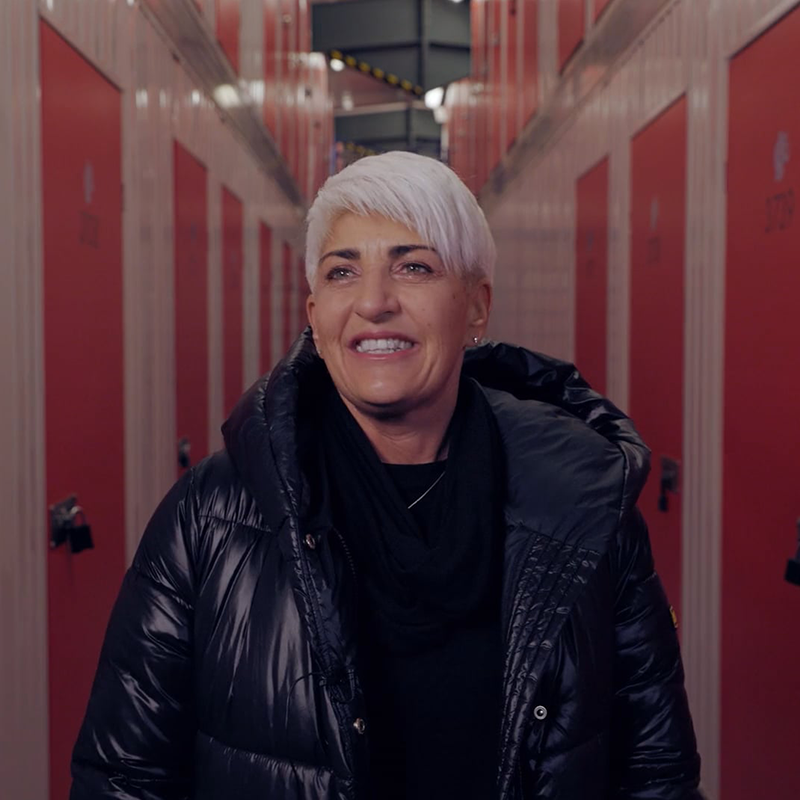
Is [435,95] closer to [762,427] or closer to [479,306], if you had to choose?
[762,427]

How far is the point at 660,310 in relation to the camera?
330 centimetres

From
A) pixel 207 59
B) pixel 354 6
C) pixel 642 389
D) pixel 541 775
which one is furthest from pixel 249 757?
pixel 354 6

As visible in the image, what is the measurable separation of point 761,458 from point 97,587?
213 centimetres

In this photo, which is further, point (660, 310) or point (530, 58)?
point (530, 58)

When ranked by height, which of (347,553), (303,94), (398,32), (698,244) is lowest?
(347,553)

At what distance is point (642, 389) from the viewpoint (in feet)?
11.6

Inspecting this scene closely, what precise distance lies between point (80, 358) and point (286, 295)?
20.3 ft

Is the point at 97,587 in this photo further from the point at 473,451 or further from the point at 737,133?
the point at 737,133

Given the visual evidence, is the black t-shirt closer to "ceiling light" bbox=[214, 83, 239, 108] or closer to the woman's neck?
the woman's neck

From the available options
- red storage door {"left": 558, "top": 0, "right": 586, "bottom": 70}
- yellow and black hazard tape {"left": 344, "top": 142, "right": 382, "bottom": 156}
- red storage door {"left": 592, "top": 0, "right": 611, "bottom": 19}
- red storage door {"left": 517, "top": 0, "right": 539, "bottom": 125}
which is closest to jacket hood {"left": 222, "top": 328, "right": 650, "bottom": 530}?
red storage door {"left": 592, "top": 0, "right": 611, "bottom": 19}

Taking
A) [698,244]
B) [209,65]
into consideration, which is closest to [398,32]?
[209,65]

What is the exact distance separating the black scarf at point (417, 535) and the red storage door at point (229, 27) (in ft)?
13.3

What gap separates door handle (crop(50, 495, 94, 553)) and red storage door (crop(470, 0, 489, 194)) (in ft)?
23.0

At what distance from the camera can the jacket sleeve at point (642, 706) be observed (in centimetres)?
138
